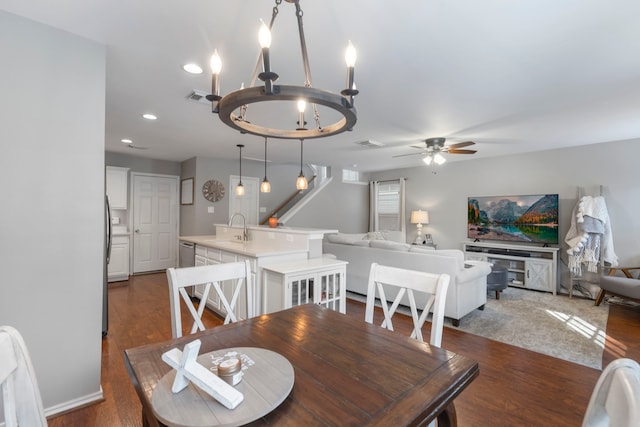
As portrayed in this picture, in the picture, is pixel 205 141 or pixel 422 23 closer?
pixel 422 23

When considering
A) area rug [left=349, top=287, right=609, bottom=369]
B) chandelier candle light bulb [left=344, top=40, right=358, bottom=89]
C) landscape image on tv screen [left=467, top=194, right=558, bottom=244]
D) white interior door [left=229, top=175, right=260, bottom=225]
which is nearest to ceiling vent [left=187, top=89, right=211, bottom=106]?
chandelier candle light bulb [left=344, top=40, right=358, bottom=89]

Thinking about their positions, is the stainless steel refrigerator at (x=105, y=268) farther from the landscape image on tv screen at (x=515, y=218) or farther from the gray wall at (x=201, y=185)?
the landscape image on tv screen at (x=515, y=218)

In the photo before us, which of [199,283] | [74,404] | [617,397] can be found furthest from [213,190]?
[617,397]

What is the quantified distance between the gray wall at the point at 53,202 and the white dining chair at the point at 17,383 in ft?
4.35

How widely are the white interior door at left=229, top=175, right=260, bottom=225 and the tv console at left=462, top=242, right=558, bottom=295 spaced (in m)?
4.71

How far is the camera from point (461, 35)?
1.90 m

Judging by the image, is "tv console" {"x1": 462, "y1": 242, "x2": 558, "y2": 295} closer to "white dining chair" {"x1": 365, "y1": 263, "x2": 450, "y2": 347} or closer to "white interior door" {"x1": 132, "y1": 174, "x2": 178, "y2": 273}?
"white dining chair" {"x1": 365, "y1": 263, "x2": 450, "y2": 347}

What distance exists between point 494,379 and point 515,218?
410 cm

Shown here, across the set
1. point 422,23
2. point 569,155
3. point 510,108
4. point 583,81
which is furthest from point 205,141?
point 569,155

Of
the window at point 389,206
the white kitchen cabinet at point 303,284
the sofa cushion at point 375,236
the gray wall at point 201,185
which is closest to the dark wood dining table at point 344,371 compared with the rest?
the white kitchen cabinet at point 303,284

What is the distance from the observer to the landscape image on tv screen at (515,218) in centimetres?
527

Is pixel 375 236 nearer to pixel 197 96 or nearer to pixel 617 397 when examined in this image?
pixel 197 96

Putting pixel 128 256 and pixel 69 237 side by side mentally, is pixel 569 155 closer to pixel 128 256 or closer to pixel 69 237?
pixel 69 237

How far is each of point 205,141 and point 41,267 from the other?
326cm
